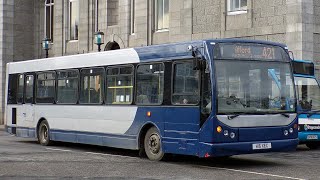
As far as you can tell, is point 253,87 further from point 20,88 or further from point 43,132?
point 20,88

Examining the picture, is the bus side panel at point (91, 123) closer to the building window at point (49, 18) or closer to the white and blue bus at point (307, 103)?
the white and blue bus at point (307, 103)

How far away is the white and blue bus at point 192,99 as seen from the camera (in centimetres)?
1274

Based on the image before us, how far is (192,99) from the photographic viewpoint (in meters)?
13.2

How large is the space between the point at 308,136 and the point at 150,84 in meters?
6.20

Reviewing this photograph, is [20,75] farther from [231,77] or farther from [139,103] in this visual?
[231,77]

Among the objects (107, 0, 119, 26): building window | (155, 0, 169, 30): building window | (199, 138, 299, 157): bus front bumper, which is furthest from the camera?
(107, 0, 119, 26): building window

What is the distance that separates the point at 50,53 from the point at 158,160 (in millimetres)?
23225

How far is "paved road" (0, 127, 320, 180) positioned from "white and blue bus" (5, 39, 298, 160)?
425 mm

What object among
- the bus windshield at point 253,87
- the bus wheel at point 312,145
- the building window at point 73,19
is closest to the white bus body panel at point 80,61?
the bus windshield at point 253,87

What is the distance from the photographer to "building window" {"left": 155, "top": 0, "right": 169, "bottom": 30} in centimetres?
2845

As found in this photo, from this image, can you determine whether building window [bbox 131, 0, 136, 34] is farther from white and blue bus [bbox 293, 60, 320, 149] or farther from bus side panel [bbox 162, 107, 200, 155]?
bus side panel [bbox 162, 107, 200, 155]

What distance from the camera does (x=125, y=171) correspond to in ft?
40.7

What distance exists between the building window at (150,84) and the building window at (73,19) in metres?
19.9

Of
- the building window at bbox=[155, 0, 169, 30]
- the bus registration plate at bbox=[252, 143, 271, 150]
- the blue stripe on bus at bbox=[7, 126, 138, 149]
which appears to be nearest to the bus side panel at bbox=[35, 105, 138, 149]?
the blue stripe on bus at bbox=[7, 126, 138, 149]
